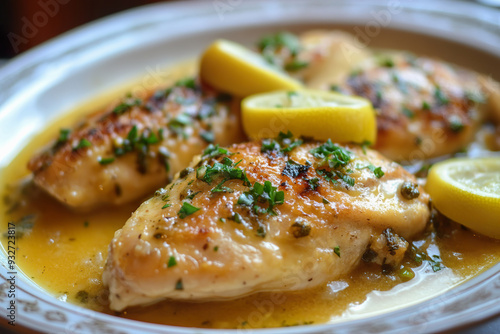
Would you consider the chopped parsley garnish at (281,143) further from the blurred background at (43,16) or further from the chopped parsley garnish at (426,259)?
the blurred background at (43,16)

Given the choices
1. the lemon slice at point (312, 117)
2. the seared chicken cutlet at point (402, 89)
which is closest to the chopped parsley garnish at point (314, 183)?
the lemon slice at point (312, 117)

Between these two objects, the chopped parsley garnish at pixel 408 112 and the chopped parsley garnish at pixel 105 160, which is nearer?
the chopped parsley garnish at pixel 105 160

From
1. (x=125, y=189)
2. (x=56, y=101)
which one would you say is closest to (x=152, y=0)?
(x=56, y=101)

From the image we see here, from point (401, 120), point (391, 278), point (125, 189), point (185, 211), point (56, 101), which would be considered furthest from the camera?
point (56, 101)

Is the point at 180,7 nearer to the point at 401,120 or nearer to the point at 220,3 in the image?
the point at 220,3

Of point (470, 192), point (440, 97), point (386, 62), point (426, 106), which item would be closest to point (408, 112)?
point (426, 106)

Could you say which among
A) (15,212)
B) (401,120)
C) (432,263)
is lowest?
(432,263)
